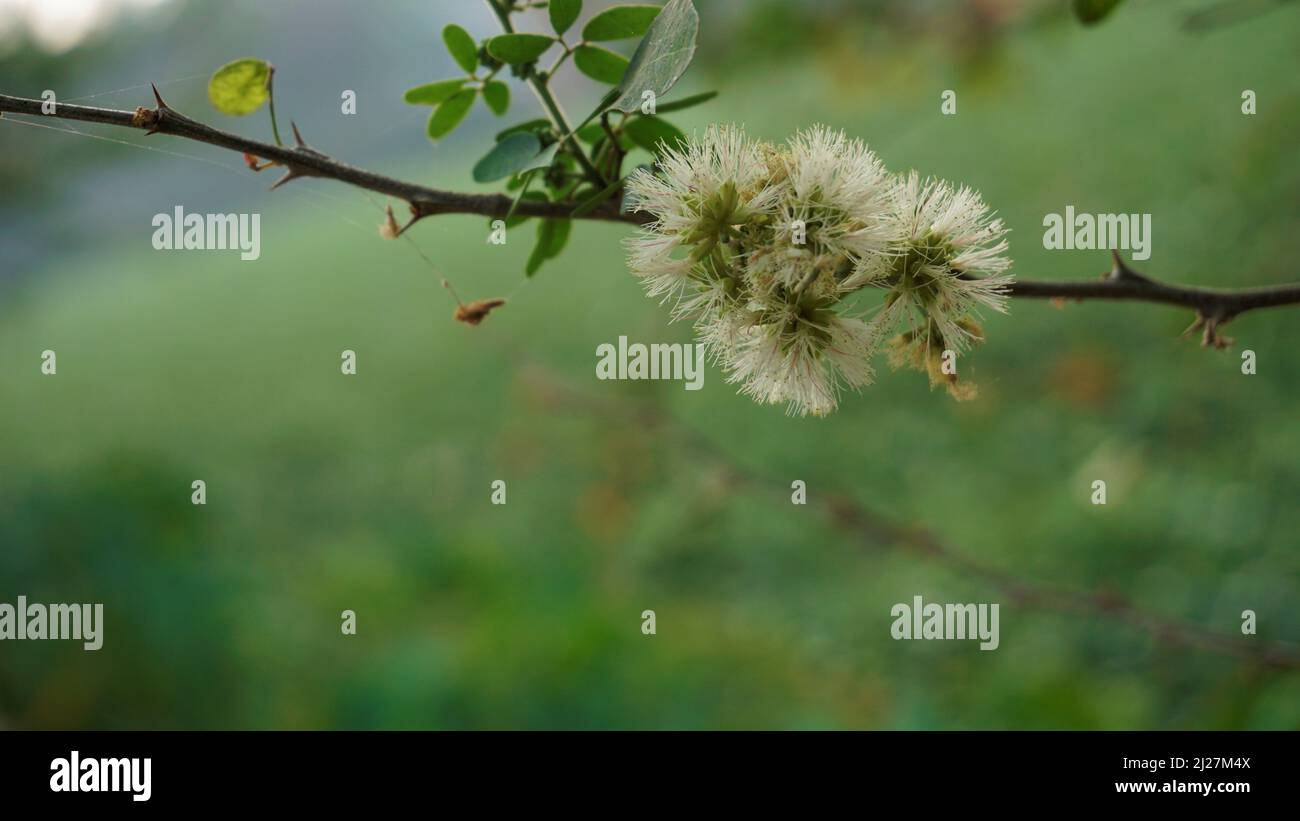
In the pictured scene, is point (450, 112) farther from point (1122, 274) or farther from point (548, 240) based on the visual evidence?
point (1122, 274)

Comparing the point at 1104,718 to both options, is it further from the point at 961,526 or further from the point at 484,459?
the point at 484,459

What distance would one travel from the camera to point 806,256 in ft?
1.91

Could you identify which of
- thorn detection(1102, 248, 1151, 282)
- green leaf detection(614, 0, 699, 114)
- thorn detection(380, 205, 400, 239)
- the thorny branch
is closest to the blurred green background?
the thorny branch

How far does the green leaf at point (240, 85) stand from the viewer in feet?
2.34

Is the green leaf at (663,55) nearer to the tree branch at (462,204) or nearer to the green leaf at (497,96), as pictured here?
the tree branch at (462,204)

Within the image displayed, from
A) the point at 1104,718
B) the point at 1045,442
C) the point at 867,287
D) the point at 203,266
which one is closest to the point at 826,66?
the point at 1045,442

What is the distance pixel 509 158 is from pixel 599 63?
4.8 inches

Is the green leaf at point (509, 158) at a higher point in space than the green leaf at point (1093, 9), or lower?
lower

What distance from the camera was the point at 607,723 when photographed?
6.33ft

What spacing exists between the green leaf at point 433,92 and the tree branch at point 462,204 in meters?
0.12

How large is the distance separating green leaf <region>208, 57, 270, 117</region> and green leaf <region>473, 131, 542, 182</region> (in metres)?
0.17

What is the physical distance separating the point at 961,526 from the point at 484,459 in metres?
1.41

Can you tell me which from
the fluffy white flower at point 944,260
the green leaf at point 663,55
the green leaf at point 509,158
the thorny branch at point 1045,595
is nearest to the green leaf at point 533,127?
the green leaf at point 509,158

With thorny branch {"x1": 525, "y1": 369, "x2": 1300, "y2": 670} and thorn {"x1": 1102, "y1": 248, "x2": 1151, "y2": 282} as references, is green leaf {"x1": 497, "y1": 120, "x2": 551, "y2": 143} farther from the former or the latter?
thorny branch {"x1": 525, "y1": 369, "x2": 1300, "y2": 670}
